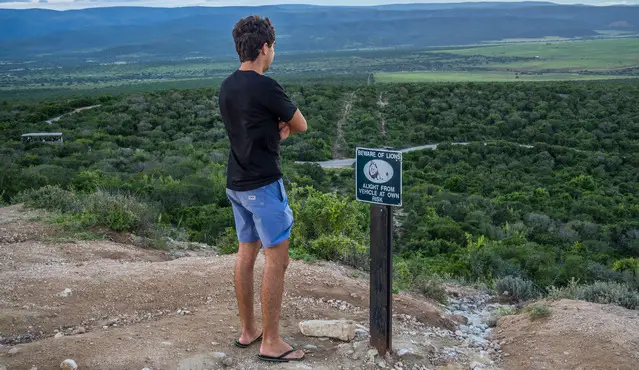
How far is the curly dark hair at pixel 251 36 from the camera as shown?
4152mm

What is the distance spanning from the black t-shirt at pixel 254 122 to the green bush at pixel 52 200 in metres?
5.43

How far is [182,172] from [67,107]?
23.7 meters

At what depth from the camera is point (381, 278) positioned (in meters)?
4.59

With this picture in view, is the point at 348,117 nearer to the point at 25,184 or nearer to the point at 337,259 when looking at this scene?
the point at 25,184

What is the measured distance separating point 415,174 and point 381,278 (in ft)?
71.9

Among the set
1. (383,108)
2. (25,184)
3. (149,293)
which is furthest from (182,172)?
(383,108)

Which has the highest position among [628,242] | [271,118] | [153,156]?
[271,118]

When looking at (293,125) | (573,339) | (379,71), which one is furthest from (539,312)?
(379,71)

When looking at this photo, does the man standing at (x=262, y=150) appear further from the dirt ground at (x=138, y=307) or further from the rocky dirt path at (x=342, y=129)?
the rocky dirt path at (x=342, y=129)

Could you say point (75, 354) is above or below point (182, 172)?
above

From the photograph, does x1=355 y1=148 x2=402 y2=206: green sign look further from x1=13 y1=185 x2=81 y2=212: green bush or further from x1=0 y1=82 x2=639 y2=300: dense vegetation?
x1=13 y1=185 x2=81 y2=212: green bush

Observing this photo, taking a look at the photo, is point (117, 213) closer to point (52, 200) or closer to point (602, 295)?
point (52, 200)

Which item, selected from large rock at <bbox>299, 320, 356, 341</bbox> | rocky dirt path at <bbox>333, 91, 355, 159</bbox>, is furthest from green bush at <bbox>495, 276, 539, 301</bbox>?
rocky dirt path at <bbox>333, 91, 355, 159</bbox>

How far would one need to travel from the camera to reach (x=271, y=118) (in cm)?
420
